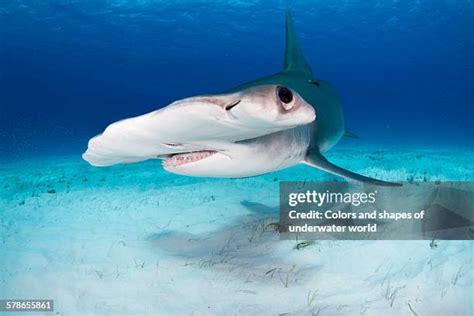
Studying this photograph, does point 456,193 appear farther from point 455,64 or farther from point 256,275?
point 455,64

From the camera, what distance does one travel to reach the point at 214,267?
3.93m

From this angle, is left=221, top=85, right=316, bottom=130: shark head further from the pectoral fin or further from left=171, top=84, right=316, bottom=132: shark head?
the pectoral fin

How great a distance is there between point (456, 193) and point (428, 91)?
130m

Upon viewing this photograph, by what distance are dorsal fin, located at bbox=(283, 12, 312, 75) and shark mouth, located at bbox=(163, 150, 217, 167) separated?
3032mm

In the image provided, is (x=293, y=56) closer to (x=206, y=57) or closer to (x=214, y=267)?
(x=214, y=267)

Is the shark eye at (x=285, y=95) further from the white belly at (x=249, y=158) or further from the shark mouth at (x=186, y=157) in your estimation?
the shark mouth at (x=186, y=157)

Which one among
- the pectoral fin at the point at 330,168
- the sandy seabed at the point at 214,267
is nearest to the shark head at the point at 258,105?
the pectoral fin at the point at 330,168

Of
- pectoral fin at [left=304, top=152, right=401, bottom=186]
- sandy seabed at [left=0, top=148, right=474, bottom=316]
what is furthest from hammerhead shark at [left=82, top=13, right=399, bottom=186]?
sandy seabed at [left=0, top=148, right=474, bottom=316]

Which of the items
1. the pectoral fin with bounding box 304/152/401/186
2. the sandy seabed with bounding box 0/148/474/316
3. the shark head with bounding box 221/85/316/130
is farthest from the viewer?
the sandy seabed with bounding box 0/148/474/316

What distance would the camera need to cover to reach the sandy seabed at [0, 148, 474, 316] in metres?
3.32

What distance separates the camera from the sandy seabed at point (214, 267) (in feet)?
10.9

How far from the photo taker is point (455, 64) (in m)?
97.1

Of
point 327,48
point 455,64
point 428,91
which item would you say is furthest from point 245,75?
point 428,91

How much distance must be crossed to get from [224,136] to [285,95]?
55 centimetres
